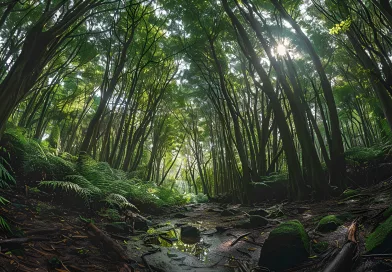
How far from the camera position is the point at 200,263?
3195mm

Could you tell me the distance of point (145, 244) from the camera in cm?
375

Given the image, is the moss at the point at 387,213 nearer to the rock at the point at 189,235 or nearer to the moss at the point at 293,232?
the moss at the point at 293,232

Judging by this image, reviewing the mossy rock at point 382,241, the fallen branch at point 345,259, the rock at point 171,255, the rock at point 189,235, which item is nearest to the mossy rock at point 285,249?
the fallen branch at point 345,259

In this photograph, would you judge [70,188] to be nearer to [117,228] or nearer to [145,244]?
[117,228]

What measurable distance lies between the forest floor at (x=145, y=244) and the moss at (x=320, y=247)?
30 mm

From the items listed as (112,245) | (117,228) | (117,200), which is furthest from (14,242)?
(117,200)

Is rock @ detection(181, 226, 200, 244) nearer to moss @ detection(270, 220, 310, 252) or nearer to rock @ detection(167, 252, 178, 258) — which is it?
rock @ detection(167, 252, 178, 258)

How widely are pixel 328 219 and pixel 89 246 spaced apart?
3025mm

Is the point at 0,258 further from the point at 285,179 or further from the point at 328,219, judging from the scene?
the point at 285,179

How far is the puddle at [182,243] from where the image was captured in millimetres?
3568

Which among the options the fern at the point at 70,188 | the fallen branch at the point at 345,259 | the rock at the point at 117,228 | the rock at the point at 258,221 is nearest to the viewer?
the fallen branch at the point at 345,259

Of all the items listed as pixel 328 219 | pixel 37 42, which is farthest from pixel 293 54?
pixel 37 42

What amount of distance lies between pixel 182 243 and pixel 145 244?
2.06 ft

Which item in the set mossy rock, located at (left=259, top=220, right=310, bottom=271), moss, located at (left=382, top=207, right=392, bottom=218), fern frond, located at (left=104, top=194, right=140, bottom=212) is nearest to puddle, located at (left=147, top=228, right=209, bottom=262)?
fern frond, located at (left=104, top=194, right=140, bottom=212)
